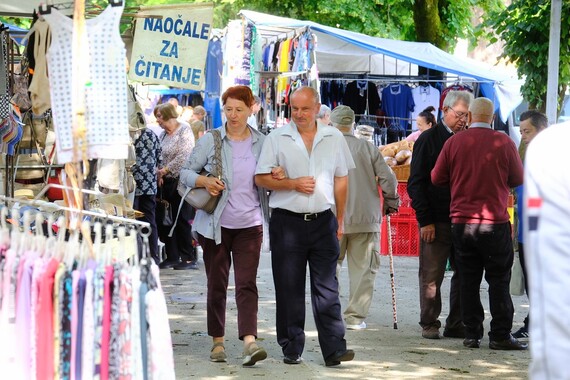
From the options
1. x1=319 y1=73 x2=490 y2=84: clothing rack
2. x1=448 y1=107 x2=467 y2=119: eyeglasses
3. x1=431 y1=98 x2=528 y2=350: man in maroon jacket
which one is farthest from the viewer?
x1=319 y1=73 x2=490 y2=84: clothing rack

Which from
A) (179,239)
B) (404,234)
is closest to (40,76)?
(179,239)

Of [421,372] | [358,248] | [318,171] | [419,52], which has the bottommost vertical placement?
[421,372]

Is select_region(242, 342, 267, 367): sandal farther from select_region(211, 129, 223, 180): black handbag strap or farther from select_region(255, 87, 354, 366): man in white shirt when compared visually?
select_region(211, 129, 223, 180): black handbag strap

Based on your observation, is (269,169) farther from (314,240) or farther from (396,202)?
(396,202)

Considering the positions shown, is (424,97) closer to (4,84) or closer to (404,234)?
→ (404,234)

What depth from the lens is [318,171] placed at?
818 centimetres

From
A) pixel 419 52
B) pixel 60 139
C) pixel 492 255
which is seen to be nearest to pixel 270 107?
pixel 419 52

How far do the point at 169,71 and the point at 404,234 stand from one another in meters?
6.77

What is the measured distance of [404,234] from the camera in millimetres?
15453

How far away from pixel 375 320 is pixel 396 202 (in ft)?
4.25

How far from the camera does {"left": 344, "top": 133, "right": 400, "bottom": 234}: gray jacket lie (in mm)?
9977

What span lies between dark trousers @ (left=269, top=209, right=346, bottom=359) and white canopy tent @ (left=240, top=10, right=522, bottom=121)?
28.4ft

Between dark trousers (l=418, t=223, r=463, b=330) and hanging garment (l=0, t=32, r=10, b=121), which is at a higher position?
hanging garment (l=0, t=32, r=10, b=121)

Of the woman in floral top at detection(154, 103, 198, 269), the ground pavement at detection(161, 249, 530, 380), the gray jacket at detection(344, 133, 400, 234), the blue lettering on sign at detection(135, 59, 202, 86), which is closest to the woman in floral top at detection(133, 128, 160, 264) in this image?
the woman in floral top at detection(154, 103, 198, 269)
